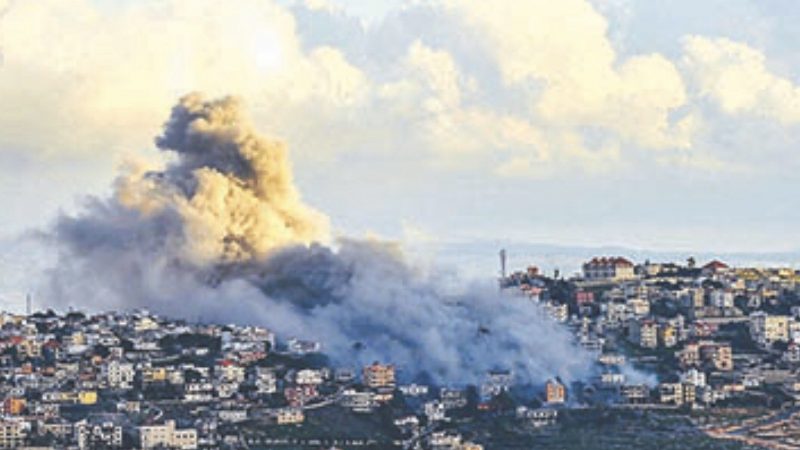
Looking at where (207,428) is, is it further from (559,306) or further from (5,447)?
(559,306)

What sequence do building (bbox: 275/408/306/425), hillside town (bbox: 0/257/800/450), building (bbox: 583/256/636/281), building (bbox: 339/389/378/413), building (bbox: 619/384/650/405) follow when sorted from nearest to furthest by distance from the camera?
hillside town (bbox: 0/257/800/450)
building (bbox: 275/408/306/425)
building (bbox: 339/389/378/413)
building (bbox: 619/384/650/405)
building (bbox: 583/256/636/281)

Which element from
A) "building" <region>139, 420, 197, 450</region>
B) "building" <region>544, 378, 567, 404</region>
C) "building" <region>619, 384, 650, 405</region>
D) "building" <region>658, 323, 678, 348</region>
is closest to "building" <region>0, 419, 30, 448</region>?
"building" <region>139, 420, 197, 450</region>

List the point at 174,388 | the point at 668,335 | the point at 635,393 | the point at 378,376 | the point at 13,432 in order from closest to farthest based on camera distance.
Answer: the point at 13,432, the point at 174,388, the point at 378,376, the point at 635,393, the point at 668,335

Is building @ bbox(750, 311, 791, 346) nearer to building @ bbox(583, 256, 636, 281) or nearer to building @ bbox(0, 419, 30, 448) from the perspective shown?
building @ bbox(583, 256, 636, 281)

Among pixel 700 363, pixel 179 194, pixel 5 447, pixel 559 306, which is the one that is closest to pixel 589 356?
pixel 700 363

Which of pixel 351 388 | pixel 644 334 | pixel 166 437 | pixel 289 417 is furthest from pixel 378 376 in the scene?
pixel 644 334

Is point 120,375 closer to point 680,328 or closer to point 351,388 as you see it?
point 351,388
